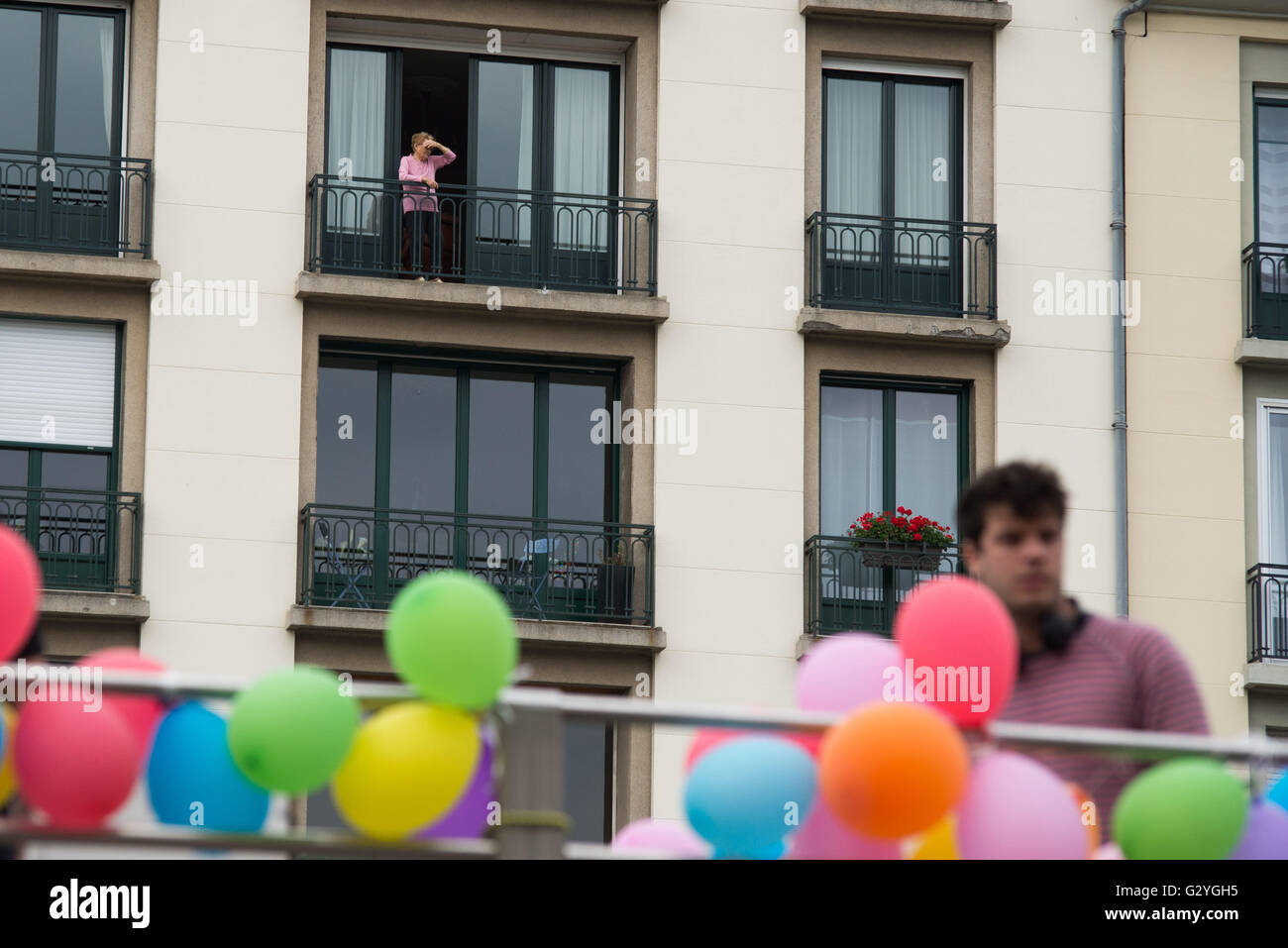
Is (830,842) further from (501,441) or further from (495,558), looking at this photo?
(501,441)

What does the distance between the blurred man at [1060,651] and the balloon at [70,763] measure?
2397 millimetres

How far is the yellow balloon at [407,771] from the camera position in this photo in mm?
5504

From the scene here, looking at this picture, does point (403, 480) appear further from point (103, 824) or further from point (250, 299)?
point (103, 824)

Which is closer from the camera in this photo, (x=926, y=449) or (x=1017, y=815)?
(x=1017, y=815)

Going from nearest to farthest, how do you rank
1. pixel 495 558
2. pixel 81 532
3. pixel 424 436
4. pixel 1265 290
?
pixel 81 532, pixel 495 558, pixel 424 436, pixel 1265 290

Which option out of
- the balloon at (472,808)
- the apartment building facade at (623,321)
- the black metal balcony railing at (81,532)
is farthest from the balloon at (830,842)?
the black metal balcony railing at (81,532)

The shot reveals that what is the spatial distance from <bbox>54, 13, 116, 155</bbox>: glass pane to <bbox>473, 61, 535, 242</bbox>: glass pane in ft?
12.0

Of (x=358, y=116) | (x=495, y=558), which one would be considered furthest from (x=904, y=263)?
(x=358, y=116)

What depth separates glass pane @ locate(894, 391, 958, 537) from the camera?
22453mm

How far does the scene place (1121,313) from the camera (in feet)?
73.8

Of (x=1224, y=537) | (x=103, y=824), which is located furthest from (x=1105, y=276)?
(x=103, y=824)

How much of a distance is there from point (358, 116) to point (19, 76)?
10.9 ft

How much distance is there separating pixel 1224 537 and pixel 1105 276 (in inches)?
114

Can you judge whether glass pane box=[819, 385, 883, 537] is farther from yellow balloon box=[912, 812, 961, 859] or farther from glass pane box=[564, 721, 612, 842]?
yellow balloon box=[912, 812, 961, 859]
